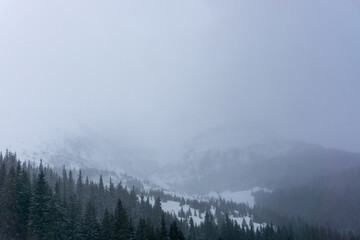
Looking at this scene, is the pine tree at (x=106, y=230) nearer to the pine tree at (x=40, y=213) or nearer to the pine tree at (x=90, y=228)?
the pine tree at (x=90, y=228)

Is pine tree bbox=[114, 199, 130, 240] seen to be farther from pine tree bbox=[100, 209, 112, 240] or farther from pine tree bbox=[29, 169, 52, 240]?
pine tree bbox=[29, 169, 52, 240]

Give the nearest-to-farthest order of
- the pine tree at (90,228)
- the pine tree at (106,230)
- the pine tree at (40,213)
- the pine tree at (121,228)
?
1. the pine tree at (40,213)
2. the pine tree at (121,228)
3. the pine tree at (90,228)
4. the pine tree at (106,230)

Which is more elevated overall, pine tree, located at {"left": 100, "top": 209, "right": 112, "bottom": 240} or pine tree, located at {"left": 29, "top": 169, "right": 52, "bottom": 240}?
pine tree, located at {"left": 29, "top": 169, "right": 52, "bottom": 240}

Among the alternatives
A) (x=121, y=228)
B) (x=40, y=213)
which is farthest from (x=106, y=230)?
(x=40, y=213)

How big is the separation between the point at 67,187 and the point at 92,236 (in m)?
94.5

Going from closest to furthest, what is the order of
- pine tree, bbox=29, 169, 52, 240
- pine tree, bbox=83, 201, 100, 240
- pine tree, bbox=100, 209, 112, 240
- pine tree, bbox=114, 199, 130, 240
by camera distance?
pine tree, bbox=29, 169, 52, 240, pine tree, bbox=114, 199, 130, 240, pine tree, bbox=83, 201, 100, 240, pine tree, bbox=100, 209, 112, 240

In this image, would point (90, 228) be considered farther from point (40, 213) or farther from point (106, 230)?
point (40, 213)

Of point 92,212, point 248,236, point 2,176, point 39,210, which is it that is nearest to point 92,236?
point 92,212

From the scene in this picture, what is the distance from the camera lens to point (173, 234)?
9194cm

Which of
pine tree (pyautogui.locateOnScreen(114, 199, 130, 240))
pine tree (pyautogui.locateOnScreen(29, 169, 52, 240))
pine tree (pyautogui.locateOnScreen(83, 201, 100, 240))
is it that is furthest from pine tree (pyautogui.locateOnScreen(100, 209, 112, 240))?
pine tree (pyautogui.locateOnScreen(29, 169, 52, 240))

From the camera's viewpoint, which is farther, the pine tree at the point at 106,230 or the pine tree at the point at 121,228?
the pine tree at the point at 106,230

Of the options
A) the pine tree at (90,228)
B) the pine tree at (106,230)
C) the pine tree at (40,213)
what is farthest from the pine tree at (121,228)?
the pine tree at (40,213)

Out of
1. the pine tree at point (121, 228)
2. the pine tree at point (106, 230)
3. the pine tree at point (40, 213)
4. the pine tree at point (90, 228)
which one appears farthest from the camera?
the pine tree at point (106, 230)

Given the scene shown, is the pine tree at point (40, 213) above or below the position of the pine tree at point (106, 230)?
above
